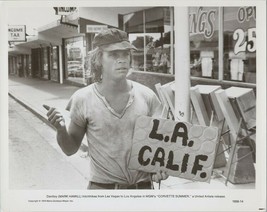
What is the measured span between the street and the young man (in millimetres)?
275

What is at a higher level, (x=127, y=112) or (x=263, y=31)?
(x=263, y=31)

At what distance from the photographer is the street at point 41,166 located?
3.25 m

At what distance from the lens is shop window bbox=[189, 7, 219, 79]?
10.9ft

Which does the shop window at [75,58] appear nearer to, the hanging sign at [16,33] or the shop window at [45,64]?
the shop window at [45,64]

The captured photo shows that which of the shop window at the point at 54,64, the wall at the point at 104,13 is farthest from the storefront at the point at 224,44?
the shop window at the point at 54,64

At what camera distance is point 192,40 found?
3400 millimetres

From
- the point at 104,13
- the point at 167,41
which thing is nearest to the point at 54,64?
the point at 104,13

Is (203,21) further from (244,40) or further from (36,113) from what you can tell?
(36,113)

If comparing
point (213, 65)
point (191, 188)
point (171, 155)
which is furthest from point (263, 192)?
point (213, 65)

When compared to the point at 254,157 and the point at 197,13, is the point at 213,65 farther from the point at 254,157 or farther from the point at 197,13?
the point at 254,157

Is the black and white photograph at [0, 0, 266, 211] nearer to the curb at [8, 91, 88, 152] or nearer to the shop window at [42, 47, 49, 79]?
the curb at [8, 91, 88, 152]

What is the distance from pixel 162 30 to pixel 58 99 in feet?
3.13

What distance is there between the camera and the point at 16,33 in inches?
131

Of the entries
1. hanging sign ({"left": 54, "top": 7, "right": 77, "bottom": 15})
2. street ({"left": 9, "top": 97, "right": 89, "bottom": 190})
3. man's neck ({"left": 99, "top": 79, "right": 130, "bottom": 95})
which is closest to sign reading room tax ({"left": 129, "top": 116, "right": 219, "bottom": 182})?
man's neck ({"left": 99, "top": 79, "right": 130, "bottom": 95})
